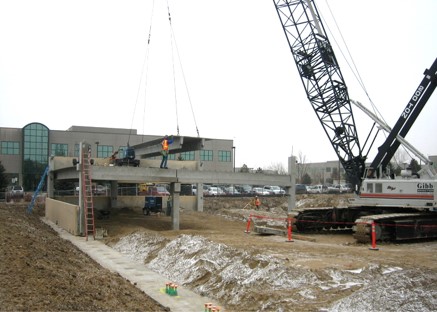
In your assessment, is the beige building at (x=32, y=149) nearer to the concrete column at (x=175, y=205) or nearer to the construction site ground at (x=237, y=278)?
the concrete column at (x=175, y=205)

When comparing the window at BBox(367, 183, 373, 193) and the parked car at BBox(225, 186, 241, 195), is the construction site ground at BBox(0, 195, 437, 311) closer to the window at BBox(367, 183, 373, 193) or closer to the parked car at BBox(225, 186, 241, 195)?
the window at BBox(367, 183, 373, 193)

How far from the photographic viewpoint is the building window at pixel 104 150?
2795 inches

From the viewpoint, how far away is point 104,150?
2822 inches

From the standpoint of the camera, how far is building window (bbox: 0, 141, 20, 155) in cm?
6531

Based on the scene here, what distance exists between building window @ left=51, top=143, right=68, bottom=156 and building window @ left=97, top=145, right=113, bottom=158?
490 cm

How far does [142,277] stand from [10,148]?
59.1m

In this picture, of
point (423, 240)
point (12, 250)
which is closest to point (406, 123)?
point (423, 240)

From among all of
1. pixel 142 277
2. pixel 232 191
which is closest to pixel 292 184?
pixel 142 277

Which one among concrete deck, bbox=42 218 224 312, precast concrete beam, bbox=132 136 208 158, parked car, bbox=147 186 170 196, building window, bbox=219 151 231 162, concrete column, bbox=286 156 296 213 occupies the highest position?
building window, bbox=219 151 231 162

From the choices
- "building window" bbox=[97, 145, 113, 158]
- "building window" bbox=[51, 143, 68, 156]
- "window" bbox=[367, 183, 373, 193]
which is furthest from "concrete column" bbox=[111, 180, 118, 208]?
"building window" bbox=[97, 145, 113, 158]

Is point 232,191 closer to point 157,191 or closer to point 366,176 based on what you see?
point 157,191

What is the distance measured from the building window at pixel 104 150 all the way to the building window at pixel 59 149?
4.90m

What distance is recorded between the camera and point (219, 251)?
45.8 ft

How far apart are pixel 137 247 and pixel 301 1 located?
17.3 meters
